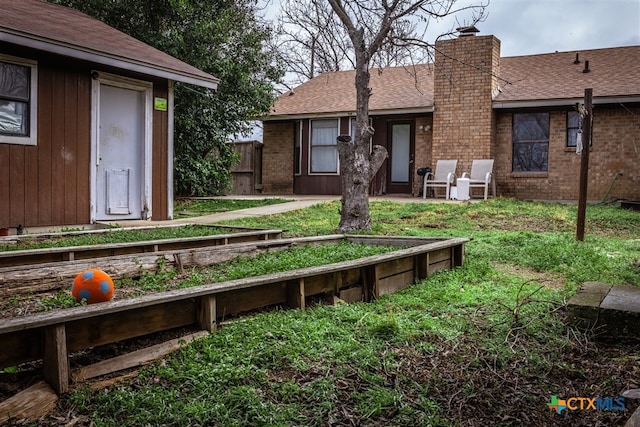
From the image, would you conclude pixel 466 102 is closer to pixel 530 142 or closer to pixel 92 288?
pixel 530 142

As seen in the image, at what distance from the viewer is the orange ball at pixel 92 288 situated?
144 inches

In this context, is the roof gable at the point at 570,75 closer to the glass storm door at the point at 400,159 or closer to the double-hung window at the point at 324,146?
the glass storm door at the point at 400,159

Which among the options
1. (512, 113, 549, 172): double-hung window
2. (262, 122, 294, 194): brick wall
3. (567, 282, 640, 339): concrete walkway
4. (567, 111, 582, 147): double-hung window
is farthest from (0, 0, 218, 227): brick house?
(567, 111, 582, 147): double-hung window

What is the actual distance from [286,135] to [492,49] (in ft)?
23.3

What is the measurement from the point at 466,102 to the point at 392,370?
13499 mm

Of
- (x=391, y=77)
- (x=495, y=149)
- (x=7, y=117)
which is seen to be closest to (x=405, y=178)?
(x=495, y=149)

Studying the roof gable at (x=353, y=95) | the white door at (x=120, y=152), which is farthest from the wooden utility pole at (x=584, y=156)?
the roof gable at (x=353, y=95)

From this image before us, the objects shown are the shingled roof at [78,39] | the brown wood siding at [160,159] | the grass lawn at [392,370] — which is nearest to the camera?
the grass lawn at [392,370]

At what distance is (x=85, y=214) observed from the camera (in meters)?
8.62

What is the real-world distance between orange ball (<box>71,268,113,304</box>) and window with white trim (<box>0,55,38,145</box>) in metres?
4.83

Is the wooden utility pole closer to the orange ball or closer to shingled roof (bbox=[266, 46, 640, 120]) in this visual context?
shingled roof (bbox=[266, 46, 640, 120])

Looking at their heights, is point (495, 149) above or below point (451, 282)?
above

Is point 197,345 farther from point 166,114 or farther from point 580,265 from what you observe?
point 166,114

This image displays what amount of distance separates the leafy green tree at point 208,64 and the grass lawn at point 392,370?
33.2 ft
